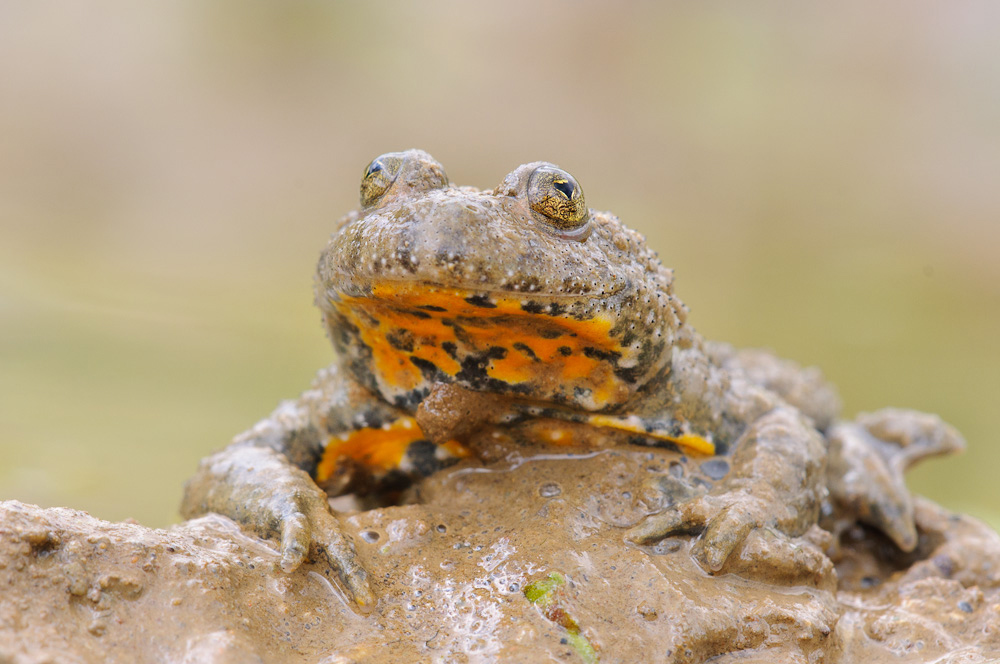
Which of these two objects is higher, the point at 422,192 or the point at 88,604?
the point at 422,192

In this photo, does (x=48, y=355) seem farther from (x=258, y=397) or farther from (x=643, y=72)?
(x=643, y=72)

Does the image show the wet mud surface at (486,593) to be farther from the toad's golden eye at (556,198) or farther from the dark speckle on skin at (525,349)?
the toad's golden eye at (556,198)

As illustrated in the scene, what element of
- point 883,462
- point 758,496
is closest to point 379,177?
point 758,496

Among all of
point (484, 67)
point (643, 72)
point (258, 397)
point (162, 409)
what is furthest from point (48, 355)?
point (643, 72)

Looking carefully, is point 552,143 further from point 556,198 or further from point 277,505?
point 277,505

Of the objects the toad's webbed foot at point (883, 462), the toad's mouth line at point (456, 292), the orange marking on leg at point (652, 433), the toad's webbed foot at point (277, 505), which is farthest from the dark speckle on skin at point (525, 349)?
the toad's webbed foot at point (883, 462)

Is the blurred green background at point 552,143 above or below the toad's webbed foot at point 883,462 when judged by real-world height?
above
